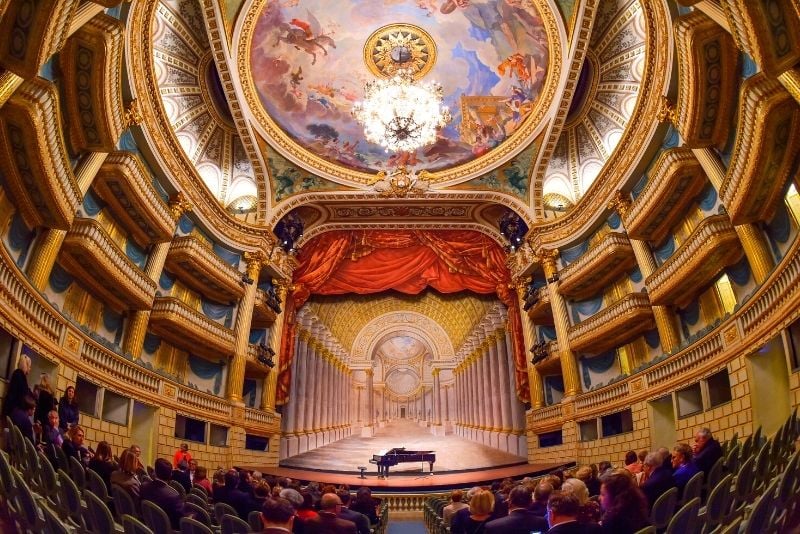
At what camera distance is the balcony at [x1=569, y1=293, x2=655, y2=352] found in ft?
47.7

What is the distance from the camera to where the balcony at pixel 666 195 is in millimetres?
12070

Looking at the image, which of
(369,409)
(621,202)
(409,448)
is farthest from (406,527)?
(369,409)

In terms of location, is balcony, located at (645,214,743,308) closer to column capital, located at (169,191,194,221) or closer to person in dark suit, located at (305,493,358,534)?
person in dark suit, located at (305,493,358,534)

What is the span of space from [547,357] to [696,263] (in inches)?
299

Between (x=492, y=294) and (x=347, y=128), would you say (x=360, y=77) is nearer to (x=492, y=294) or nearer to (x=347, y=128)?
(x=347, y=128)

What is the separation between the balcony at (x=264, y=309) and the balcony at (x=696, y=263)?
474 inches

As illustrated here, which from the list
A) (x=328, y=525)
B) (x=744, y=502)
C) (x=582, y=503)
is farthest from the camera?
(x=328, y=525)

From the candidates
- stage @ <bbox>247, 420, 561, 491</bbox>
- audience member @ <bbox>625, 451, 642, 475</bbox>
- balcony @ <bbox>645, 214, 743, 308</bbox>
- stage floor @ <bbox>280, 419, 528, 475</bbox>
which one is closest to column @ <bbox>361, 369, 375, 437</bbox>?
stage floor @ <bbox>280, 419, 528, 475</bbox>

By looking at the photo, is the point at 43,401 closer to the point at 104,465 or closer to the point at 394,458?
the point at 104,465

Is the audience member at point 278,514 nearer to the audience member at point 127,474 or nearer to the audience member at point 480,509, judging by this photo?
the audience member at point 480,509

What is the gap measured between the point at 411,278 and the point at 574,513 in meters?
21.3

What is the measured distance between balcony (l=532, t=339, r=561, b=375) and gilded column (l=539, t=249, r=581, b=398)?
0.40 m

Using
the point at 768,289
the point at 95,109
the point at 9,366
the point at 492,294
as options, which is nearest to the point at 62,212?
the point at 95,109

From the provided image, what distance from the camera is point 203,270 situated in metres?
16.3
